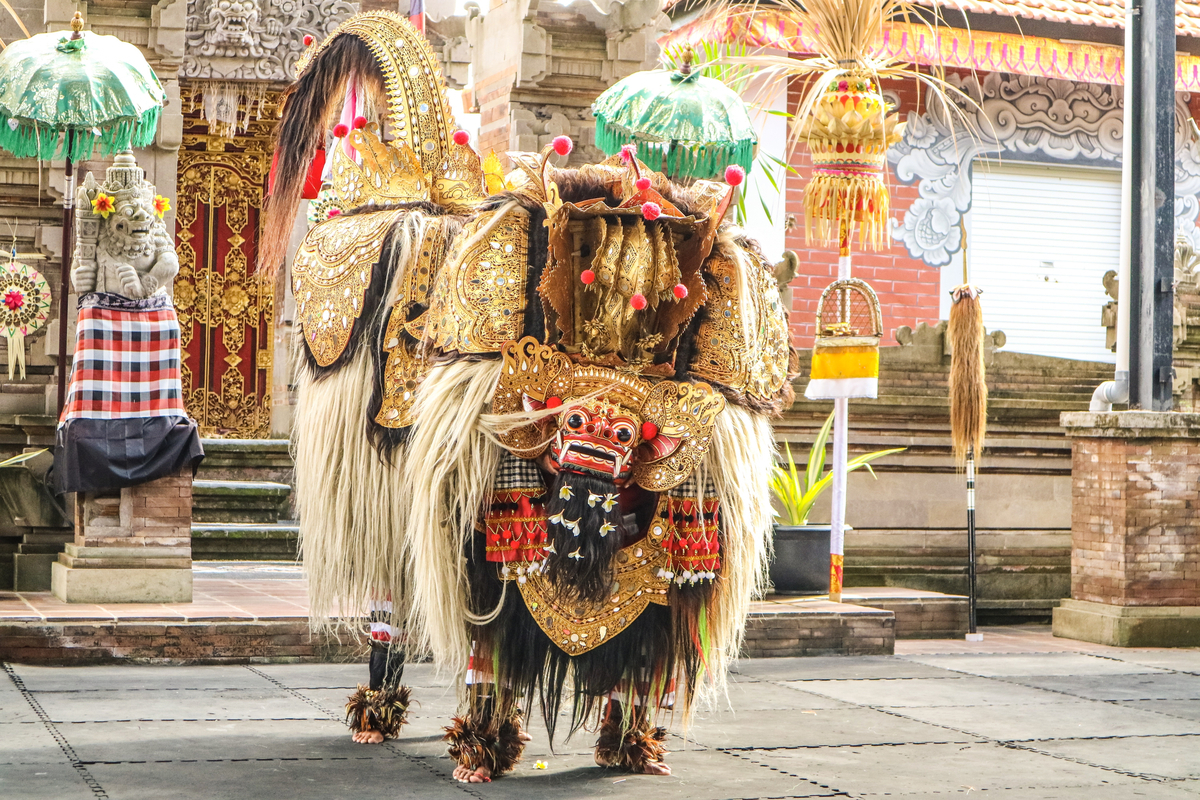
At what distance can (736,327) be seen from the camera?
173 inches

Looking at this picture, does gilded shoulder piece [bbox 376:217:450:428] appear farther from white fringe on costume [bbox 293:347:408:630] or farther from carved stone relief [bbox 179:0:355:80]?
A: carved stone relief [bbox 179:0:355:80]

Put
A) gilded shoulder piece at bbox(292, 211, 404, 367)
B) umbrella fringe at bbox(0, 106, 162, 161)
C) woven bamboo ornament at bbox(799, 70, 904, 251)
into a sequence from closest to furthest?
gilded shoulder piece at bbox(292, 211, 404, 367) → umbrella fringe at bbox(0, 106, 162, 161) → woven bamboo ornament at bbox(799, 70, 904, 251)

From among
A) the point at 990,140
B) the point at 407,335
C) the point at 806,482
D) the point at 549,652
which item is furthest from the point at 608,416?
the point at 990,140

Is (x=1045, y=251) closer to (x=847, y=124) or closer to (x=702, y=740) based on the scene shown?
(x=847, y=124)

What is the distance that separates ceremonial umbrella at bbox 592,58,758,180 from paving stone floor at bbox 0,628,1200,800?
2.60 m

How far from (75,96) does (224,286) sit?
15.8ft

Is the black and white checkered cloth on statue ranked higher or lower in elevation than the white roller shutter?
lower

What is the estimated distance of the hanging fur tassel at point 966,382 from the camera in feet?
29.7

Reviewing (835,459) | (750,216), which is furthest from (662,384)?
(750,216)

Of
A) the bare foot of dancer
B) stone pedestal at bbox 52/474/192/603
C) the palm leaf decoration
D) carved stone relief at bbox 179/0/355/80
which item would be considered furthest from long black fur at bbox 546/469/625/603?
carved stone relief at bbox 179/0/355/80

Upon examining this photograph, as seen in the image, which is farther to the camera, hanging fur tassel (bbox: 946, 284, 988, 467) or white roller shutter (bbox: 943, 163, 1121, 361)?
white roller shutter (bbox: 943, 163, 1121, 361)

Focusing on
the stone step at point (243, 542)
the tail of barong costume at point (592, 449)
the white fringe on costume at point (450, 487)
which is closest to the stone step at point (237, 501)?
the stone step at point (243, 542)

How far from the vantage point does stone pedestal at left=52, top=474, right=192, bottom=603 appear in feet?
23.6

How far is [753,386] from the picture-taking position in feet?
14.6
